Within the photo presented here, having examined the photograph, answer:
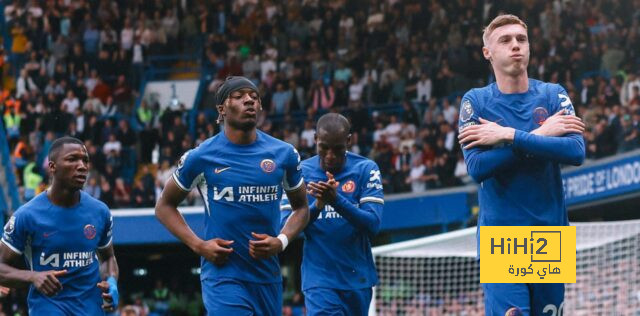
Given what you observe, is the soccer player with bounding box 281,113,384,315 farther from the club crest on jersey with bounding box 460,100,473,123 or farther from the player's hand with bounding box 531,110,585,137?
the player's hand with bounding box 531,110,585,137

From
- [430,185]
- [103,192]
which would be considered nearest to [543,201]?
[430,185]

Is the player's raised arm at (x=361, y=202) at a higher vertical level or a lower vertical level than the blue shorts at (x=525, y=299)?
higher

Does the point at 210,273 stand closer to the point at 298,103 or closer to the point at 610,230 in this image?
the point at 610,230

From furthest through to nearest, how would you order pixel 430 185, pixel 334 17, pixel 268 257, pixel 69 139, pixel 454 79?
pixel 334 17, pixel 454 79, pixel 430 185, pixel 69 139, pixel 268 257

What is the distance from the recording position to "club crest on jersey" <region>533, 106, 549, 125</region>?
802cm

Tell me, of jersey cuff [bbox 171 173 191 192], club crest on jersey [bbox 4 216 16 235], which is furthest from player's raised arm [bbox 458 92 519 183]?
club crest on jersey [bbox 4 216 16 235]

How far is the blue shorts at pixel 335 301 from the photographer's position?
9930 millimetres

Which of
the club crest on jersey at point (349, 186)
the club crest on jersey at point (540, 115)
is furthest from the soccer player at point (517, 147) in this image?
the club crest on jersey at point (349, 186)

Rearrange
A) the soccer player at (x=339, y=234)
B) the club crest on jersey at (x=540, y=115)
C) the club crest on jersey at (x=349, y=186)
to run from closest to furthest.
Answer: the club crest on jersey at (x=540, y=115), the soccer player at (x=339, y=234), the club crest on jersey at (x=349, y=186)

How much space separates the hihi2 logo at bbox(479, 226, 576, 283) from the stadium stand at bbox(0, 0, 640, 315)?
1243cm

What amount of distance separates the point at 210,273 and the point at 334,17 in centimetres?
2138

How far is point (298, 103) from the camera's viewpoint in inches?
1086

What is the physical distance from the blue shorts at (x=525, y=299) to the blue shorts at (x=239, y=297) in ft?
5.01

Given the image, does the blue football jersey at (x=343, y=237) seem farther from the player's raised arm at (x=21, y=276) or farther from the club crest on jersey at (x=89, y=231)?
the player's raised arm at (x=21, y=276)
